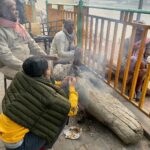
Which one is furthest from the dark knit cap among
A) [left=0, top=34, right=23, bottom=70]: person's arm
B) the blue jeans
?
[left=0, top=34, right=23, bottom=70]: person's arm

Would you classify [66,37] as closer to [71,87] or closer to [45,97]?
[71,87]

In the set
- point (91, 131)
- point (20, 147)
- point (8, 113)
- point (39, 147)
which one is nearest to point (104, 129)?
point (91, 131)

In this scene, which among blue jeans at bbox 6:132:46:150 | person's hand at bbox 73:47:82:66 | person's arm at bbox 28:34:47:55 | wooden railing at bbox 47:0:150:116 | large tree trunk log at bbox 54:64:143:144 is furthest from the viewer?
person's hand at bbox 73:47:82:66

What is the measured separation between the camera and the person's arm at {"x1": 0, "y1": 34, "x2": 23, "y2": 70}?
254 centimetres

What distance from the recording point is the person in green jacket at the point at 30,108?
1.62 m

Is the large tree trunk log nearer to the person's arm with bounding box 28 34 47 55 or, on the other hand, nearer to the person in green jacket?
the person's arm with bounding box 28 34 47 55

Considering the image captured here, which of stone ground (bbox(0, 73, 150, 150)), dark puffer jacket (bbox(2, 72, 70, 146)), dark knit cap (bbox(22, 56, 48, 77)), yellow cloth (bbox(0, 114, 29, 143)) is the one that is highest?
dark knit cap (bbox(22, 56, 48, 77))

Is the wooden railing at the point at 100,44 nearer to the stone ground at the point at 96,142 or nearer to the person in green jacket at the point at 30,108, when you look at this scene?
the stone ground at the point at 96,142

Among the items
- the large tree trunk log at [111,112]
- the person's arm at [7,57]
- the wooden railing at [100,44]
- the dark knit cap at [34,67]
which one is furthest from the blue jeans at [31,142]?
the wooden railing at [100,44]

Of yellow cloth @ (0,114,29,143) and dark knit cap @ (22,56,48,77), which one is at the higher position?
dark knit cap @ (22,56,48,77)

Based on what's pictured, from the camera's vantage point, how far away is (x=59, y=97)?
1702mm

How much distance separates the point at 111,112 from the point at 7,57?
159cm

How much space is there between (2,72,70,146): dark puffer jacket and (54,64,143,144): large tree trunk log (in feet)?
3.28

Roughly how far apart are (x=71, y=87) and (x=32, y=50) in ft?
4.46
